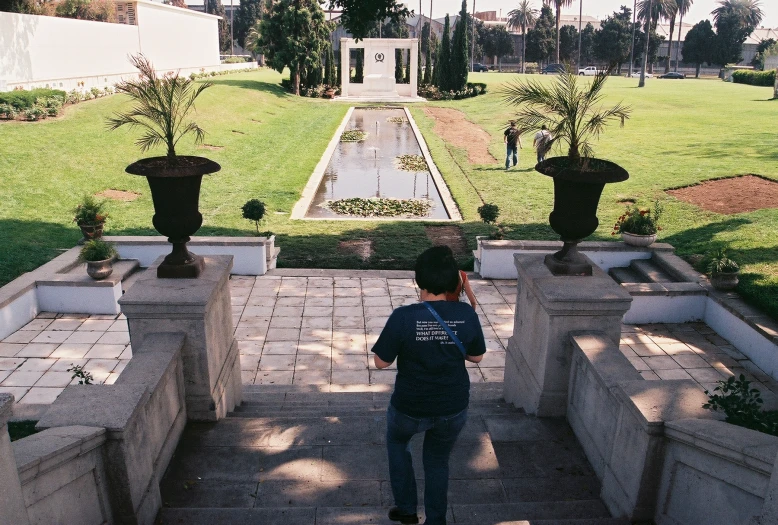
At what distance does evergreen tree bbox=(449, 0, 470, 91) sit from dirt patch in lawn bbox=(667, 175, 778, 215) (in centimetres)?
3072

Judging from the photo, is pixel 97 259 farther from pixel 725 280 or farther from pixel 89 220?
pixel 725 280

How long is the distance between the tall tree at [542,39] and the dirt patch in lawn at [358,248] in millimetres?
83377

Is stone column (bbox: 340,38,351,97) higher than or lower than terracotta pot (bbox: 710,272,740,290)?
higher

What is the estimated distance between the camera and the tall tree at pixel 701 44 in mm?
79125

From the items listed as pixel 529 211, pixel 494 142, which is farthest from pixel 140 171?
pixel 494 142

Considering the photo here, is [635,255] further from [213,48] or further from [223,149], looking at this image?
[213,48]

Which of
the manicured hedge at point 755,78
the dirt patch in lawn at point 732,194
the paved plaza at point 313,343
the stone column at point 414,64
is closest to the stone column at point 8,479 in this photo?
the paved plaza at point 313,343

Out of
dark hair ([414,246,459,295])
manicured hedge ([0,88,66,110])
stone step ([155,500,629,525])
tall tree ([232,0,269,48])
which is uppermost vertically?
tall tree ([232,0,269,48])

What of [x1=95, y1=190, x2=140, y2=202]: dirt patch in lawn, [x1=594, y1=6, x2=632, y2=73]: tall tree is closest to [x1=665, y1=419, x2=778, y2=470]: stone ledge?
[x1=95, y1=190, x2=140, y2=202]: dirt patch in lawn

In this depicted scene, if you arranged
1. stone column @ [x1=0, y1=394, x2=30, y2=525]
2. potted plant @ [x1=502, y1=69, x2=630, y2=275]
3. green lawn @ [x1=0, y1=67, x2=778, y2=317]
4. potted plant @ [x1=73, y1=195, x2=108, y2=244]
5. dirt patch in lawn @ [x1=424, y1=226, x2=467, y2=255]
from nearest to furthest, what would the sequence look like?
stone column @ [x1=0, y1=394, x2=30, y2=525], potted plant @ [x1=502, y1=69, x2=630, y2=275], potted plant @ [x1=73, y1=195, x2=108, y2=244], green lawn @ [x1=0, y1=67, x2=778, y2=317], dirt patch in lawn @ [x1=424, y1=226, x2=467, y2=255]

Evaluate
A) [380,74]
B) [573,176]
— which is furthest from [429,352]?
[380,74]

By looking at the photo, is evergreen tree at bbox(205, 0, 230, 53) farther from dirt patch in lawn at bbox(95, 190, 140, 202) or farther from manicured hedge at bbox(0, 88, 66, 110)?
dirt patch in lawn at bbox(95, 190, 140, 202)

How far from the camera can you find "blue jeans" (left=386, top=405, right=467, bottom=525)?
354 centimetres

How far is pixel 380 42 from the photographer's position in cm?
4916
